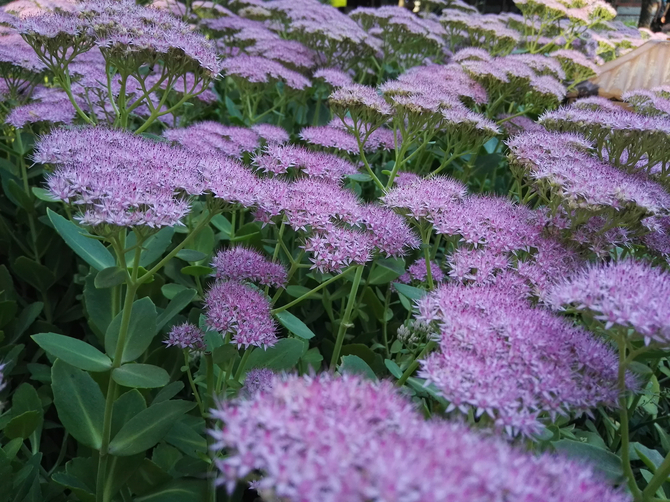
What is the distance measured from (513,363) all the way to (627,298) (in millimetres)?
239

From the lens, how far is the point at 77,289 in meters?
2.20

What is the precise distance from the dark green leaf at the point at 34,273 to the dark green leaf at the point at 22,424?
745 millimetres

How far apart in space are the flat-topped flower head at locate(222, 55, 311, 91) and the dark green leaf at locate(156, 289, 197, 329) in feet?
4.46

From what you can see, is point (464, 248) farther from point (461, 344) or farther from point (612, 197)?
point (461, 344)

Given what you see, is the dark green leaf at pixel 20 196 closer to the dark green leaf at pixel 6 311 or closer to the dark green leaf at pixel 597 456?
the dark green leaf at pixel 6 311

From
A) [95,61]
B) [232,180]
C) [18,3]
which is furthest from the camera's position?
[18,3]

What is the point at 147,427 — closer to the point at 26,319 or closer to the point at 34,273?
the point at 26,319

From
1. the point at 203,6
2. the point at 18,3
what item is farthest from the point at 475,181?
the point at 18,3

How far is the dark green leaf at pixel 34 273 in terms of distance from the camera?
1892 mm

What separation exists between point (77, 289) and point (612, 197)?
1965mm

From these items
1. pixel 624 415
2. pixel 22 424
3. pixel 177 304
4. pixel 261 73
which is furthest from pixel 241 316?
pixel 261 73

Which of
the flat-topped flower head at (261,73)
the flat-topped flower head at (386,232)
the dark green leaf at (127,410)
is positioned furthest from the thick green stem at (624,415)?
the flat-topped flower head at (261,73)

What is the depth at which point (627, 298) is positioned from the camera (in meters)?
0.98

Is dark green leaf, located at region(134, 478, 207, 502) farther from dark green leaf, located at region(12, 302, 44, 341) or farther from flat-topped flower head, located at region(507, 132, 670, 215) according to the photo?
flat-topped flower head, located at region(507, 132, 670, 215)
